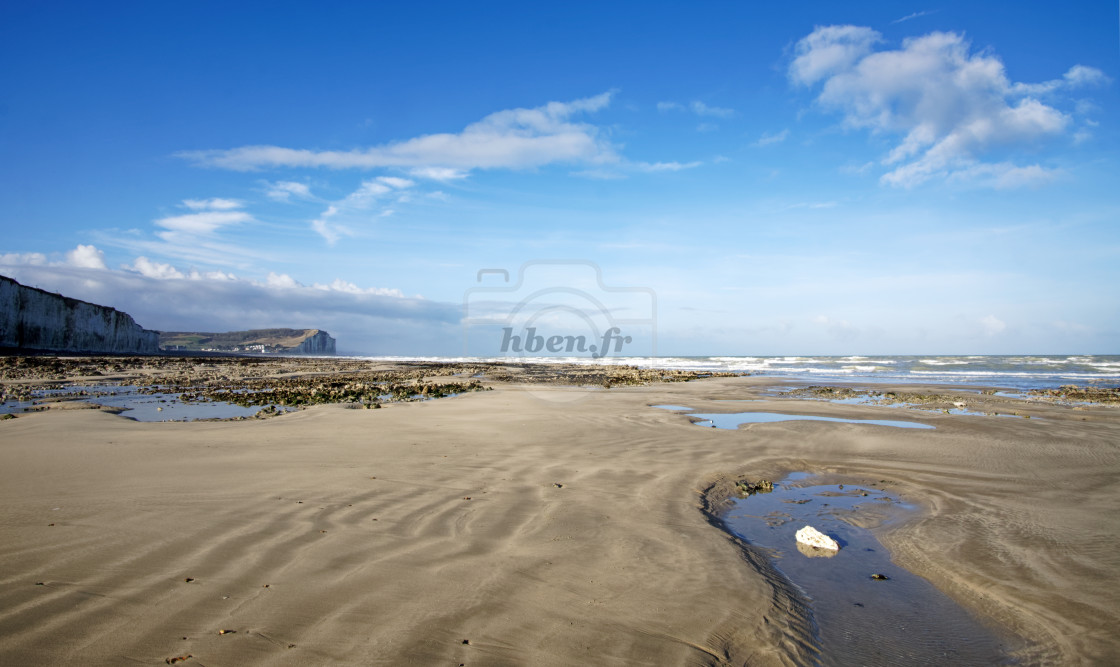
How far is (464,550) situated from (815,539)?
11.3ft

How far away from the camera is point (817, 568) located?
4.65 metres

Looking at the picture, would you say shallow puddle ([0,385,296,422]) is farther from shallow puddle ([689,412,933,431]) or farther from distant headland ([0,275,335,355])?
distant headland ([0,275,335,355])

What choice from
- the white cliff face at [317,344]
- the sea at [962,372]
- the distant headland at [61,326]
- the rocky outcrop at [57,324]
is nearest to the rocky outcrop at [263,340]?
the white cliff face at [317,344]

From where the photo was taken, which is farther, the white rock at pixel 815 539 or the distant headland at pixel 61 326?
the distant headland at pixel 61 326

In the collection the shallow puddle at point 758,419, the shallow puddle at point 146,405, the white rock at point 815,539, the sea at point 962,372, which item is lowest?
the shallow puddle at point 146,405

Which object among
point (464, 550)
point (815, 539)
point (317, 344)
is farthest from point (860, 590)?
point (317, 344)

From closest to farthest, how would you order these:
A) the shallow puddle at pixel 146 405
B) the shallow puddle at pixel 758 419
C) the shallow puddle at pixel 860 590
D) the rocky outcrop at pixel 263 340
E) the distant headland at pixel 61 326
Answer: the shallow puddle at pixel 860 590
the shallow puddle at pixel 146 405
the shallow puddle at pixel 758 419
the distant headland at pixel 61 326
the rocky outcrop at pixel 263 340

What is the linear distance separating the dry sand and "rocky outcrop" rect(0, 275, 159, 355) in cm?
4702

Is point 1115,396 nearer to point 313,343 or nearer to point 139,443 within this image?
point 139,443

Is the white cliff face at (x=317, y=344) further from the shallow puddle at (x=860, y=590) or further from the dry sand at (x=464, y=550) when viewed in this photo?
the shallow puddle at (x=860, y=590)

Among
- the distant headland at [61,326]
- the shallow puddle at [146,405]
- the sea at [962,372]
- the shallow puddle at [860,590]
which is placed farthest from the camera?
the distant headland at [61,326]

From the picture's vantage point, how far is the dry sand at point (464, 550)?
3035 mm

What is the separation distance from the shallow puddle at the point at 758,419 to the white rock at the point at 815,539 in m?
6.94

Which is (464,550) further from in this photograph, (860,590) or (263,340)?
(263,340)
